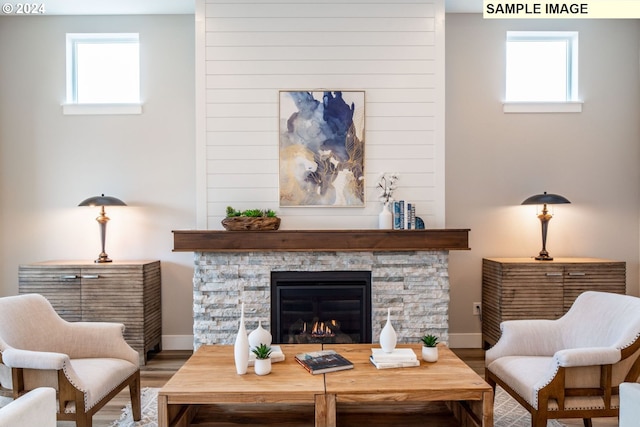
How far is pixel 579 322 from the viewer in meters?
2.63

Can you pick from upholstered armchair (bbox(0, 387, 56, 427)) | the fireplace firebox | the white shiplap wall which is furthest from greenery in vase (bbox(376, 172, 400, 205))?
upholstered armchair (bbox(0, 387, 56, 427))

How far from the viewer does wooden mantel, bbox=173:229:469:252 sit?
3.41 m

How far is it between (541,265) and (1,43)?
529cm

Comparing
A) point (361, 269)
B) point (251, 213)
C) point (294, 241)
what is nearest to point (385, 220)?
point (361, 269)

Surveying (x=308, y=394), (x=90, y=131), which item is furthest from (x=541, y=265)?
(x=90, y=131)

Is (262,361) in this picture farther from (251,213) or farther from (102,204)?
(102,204)

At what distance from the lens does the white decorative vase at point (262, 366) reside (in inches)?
85.4

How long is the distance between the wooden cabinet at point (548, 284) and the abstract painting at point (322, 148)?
145 centimetres

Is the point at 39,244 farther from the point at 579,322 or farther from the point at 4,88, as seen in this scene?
the point at 579,322

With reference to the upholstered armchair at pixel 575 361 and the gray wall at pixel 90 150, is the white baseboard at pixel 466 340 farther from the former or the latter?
the gray wall at pixel 90 150

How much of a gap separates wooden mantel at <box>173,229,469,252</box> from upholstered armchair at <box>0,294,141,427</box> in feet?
3.09

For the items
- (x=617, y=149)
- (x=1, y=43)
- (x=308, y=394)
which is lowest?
(x=308, y=394)

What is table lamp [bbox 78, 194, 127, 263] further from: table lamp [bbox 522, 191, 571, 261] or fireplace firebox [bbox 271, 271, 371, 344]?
table lamp [bbox 522, 191, 571, 261]

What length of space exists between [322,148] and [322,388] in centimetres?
214
